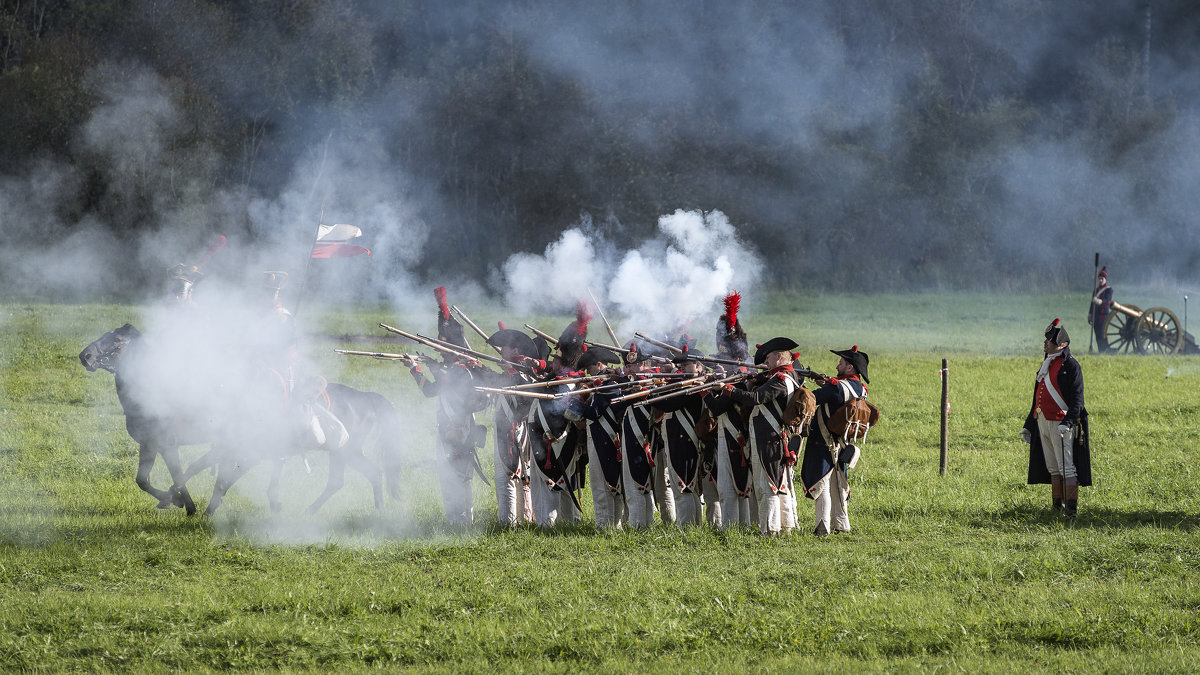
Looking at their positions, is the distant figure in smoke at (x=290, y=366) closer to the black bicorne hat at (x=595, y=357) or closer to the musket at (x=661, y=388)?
the black bicorne hat at (x=595, y=357)

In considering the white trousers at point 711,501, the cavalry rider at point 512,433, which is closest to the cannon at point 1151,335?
the white trousers at point 711,501

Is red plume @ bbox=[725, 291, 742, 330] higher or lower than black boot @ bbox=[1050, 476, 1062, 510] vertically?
higher

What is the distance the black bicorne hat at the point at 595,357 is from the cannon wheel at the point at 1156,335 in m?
17.1

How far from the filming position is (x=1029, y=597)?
7.68 metres

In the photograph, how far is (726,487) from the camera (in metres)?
9.87

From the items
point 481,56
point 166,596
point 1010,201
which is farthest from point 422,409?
point 1010,201

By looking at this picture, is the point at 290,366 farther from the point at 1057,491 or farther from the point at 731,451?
the point at 1057,491

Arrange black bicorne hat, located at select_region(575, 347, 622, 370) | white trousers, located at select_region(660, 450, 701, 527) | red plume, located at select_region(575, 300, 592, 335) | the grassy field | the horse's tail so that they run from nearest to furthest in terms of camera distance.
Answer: the grassy field < white trousers, located at select_region(660, 450, 701, 527) < black bicorne hat, located at select_region(575, 347, 622, 370) < red plume, located at select_region(575, 300, 592, 335) < the horse's tail

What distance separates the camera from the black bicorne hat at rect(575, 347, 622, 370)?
1008 centimetres

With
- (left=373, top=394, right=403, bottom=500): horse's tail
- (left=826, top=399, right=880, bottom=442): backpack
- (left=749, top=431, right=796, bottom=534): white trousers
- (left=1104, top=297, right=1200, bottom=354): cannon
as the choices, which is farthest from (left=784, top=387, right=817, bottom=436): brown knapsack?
(left=1104, top=297, right=1200, bottom=354): cannon

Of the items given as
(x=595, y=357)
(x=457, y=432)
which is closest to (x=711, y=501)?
(x=595, y=357)

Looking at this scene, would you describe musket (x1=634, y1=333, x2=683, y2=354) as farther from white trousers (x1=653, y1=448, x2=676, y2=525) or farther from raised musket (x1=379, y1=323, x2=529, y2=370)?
raised musket (x1=379, y1=323, x2=529, y2=370)

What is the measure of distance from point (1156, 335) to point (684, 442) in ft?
57.1

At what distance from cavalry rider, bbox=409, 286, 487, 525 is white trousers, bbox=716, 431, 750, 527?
207 cm
